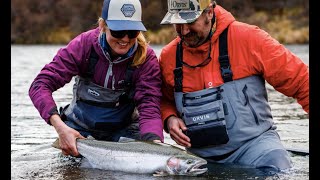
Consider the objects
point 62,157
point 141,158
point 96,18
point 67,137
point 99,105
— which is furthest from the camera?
point 96,18

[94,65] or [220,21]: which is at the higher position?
[220,21]

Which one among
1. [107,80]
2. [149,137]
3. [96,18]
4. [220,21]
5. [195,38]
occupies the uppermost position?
[220,21]

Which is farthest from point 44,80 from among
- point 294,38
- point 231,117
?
point 294,38

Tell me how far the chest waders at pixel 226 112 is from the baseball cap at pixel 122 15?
2.33ft

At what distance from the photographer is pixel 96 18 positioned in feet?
202

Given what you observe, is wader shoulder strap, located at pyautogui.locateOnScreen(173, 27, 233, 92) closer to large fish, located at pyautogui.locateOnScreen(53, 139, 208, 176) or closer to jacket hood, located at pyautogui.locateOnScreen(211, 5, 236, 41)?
jacket hood, located at pyautogui.locateOnScreen(211, 5, 236, 41)

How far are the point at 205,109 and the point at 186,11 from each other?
80 cm

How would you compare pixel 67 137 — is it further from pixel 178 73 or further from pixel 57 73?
pixel 178 73

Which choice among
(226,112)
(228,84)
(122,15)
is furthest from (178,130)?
(122,15)

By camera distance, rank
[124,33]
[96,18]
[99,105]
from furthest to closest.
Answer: [96,18]
[99,105]
[124,33]

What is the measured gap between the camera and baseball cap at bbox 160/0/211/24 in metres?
5.46

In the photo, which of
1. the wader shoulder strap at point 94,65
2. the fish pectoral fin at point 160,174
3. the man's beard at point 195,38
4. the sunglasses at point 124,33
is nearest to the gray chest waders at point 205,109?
the man's beard at point 195,38

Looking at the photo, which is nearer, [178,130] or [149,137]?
[149,137]

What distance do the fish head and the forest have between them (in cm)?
4876
